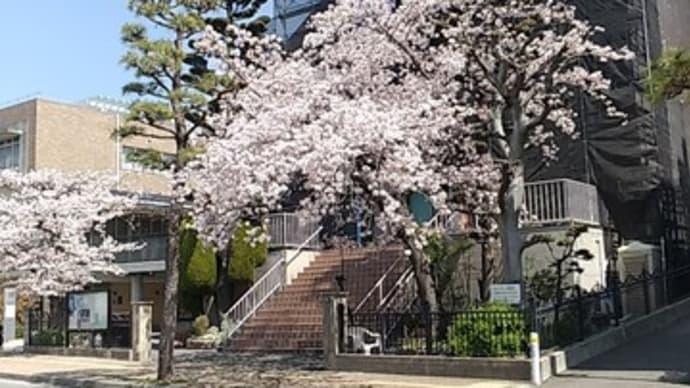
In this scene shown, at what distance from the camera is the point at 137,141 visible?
44.2 metres

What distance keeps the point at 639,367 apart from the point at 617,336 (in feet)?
9.07

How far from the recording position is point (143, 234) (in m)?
35.5

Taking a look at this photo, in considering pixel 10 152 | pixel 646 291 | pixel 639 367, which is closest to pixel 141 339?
pixel 646 291

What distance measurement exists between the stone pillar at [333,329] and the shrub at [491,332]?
8.80 feet

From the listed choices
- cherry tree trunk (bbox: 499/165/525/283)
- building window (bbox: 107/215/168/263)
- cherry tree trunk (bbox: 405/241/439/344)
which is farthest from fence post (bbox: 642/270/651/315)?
building window (bbox: 107/215/168/263)

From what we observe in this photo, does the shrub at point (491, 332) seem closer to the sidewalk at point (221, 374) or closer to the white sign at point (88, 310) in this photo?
the sidewalk at point (221, 374)

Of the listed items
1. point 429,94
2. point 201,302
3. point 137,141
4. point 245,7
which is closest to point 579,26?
point 429,94

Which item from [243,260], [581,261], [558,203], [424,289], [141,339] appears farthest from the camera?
[243,260]

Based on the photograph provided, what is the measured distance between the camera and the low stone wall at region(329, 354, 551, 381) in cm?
1369

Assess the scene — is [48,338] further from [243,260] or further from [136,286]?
[136,286]

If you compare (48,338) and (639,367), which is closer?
(639,367)

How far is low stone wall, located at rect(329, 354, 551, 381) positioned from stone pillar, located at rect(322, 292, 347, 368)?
0.45 feet

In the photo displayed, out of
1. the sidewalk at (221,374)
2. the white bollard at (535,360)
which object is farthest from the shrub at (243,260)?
the white bollard at (535,360)

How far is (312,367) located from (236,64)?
666 cm
